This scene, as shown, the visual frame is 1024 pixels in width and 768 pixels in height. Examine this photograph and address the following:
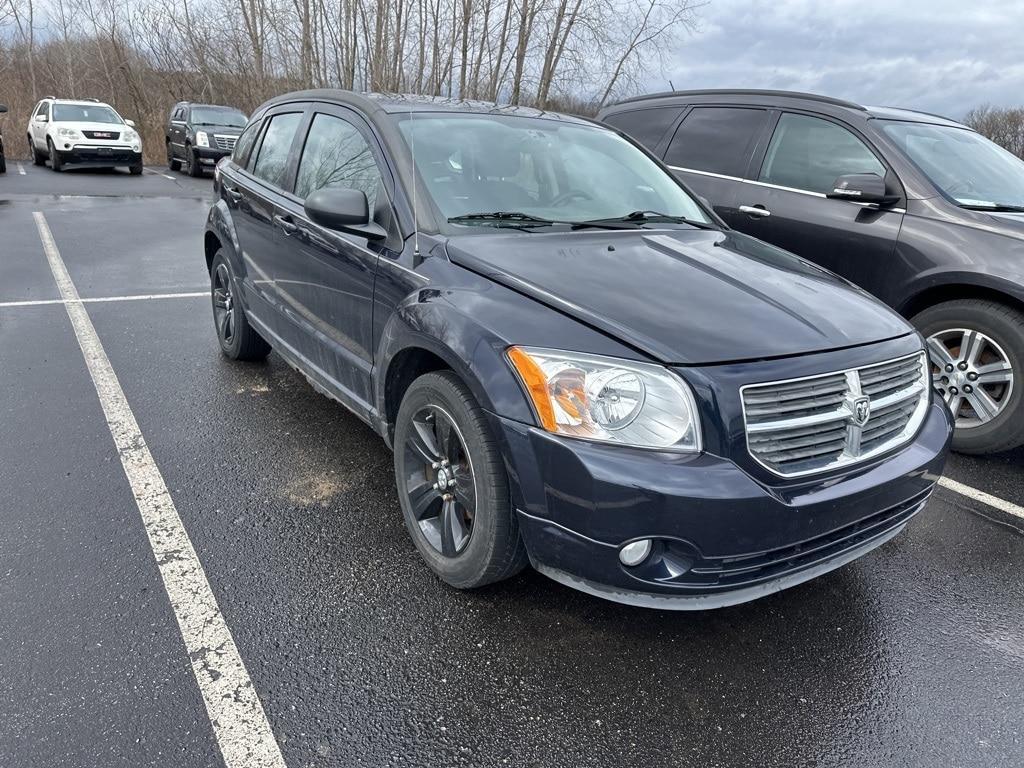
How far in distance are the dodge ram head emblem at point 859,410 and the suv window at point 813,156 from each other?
2.90 meters

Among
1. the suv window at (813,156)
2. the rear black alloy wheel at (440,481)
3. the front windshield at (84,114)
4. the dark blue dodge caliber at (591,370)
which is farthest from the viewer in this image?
the front windshield at (84,114)

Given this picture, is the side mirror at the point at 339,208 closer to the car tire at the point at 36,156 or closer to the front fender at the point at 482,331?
the front fender at the point at 482,331

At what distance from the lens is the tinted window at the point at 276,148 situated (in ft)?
13.9

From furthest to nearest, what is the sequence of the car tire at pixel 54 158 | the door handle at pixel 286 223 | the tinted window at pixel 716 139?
the car tire at pixel 54 158, the tinted window at pixel 716 139, the door handle at pixel 286 223

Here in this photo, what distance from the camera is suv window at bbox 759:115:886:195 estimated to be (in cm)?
486

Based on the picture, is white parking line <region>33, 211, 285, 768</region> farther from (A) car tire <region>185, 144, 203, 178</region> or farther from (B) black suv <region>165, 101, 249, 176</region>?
(A) car tire <region>185, 144, 203, 178</region>

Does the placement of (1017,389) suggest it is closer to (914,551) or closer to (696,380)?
(914,551)

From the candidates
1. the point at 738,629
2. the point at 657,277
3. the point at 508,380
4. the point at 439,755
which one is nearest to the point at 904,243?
the point at 657,277

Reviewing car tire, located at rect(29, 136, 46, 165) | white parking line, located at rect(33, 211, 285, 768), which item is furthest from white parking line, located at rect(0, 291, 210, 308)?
car tire, located at rect(29, 136, 46, 165)

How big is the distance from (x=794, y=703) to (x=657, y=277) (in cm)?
151

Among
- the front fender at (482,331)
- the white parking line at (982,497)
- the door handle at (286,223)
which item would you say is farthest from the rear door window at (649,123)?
the front fender at (482,331)

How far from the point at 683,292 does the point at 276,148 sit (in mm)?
2927

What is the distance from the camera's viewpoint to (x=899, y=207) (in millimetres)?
4520

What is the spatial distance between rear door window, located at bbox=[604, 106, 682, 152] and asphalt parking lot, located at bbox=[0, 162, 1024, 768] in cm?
346
